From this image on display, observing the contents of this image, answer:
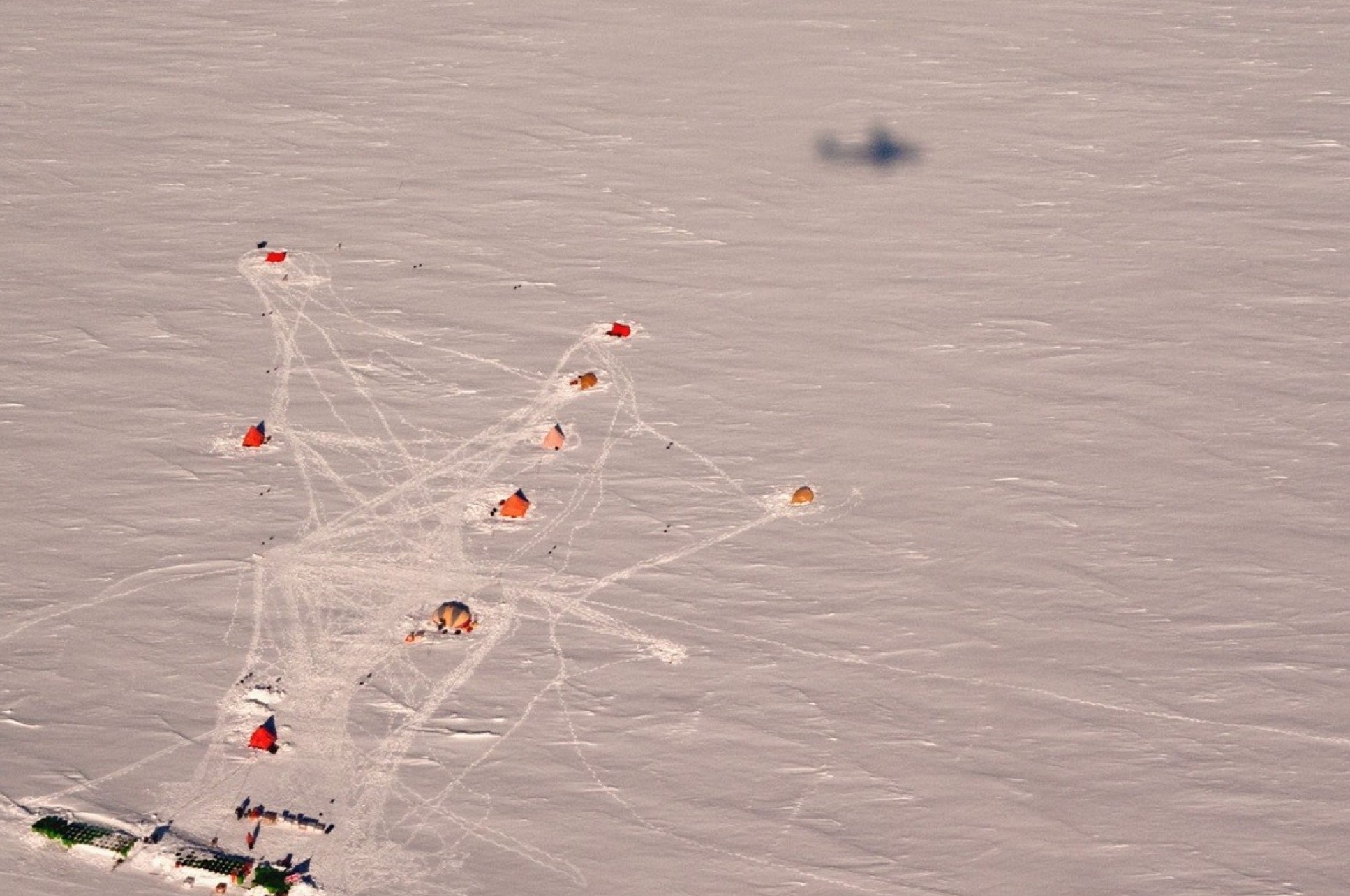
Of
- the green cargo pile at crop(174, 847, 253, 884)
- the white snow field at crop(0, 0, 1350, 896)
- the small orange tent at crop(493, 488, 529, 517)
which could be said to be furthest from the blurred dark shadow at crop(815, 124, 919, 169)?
the green cargo pile at crop(174, 847, 253, 884)

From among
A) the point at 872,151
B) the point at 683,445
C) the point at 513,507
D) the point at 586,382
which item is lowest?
the point at 513,507

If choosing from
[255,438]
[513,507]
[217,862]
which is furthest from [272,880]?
[255,438]

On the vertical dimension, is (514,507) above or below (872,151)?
below

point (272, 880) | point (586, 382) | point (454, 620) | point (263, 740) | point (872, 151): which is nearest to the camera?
point (272, 880)

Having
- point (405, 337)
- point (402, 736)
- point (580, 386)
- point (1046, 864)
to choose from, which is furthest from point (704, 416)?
point (1046, 864)

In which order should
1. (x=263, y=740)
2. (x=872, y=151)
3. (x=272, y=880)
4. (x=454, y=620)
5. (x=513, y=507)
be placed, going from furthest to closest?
(x=872, y=151) → (x=513, y=507) → (x=454, y=620) → (x=263, y=740) → (x=272, y=880)

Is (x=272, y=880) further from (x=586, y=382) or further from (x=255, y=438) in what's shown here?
(x=586, y=382)

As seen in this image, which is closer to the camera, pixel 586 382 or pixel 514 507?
pixel 514 507
